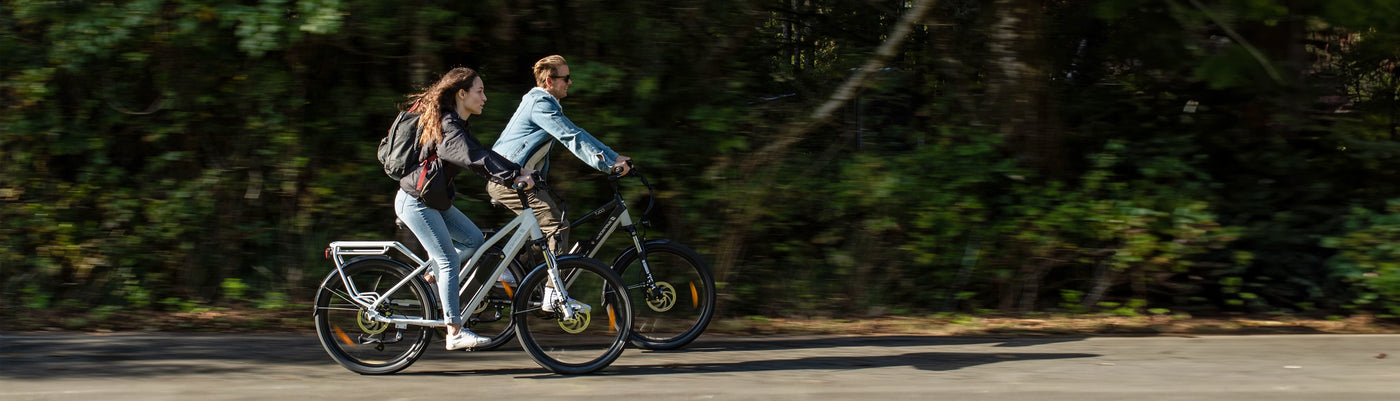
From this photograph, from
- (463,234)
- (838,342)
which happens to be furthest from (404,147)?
(838,342)

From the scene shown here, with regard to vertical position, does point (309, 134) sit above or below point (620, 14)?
below

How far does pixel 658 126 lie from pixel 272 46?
96.5 inches

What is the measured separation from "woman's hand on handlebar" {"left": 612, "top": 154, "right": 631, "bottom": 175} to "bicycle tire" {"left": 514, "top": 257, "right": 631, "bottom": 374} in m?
0.56

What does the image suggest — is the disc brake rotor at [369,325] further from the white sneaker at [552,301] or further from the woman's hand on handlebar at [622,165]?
the woman's hand on handlebar at [622,165]

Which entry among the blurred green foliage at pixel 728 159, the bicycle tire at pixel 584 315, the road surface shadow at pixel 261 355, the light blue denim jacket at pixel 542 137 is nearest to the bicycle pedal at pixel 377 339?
the road surface shadow at pixel 261 355

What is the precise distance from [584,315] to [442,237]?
2.74 ft

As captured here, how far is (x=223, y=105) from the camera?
7547 millimetres

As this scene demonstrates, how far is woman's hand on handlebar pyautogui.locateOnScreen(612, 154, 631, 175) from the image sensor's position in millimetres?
5766

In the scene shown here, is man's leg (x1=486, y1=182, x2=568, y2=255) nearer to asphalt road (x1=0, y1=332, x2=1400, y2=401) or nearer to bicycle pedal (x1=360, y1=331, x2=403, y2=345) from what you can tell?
asphalt road (x1=0, y1=332, x2=1400, y2=401)

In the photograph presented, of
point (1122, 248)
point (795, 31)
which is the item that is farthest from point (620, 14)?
point (1122, 248)

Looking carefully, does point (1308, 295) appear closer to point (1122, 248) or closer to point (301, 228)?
point (1122, 248)

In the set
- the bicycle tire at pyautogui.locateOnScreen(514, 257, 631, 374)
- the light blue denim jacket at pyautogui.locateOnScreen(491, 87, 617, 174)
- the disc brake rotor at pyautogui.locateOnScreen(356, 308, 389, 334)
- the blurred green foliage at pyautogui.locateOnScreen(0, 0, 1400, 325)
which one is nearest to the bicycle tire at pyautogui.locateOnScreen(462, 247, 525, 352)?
the bicycle tire at pyautogui.locateOnScreen(514, 257, 631, 374)

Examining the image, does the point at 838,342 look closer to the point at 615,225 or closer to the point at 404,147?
the point at 615,225

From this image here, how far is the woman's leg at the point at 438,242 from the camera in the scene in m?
5.29
